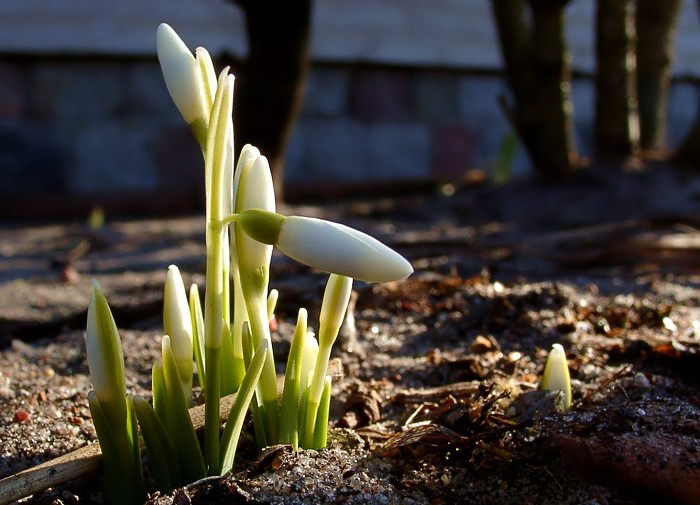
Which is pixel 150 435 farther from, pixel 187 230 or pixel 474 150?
pixel 474 150

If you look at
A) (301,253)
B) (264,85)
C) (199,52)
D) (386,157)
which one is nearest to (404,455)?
(301,253)

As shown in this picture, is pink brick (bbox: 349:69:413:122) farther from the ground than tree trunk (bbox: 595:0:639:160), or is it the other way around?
tree trunk (bbox: 595:0:639:160)

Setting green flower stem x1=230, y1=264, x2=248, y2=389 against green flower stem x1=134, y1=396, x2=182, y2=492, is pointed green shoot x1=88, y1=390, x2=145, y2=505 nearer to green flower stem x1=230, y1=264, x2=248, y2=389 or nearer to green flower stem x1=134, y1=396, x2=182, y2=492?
green flower stem x1=134, y1=396, x2=182, y2=492

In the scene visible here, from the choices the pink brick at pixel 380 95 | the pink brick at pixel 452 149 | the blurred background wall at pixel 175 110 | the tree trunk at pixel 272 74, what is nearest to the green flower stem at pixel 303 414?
the tree trunk at pixel 272 74

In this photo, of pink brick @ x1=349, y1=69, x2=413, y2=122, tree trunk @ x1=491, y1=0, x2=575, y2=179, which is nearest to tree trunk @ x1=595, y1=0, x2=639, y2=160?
tree trunk @ x1=491, y1=0, x2=575, y2=179

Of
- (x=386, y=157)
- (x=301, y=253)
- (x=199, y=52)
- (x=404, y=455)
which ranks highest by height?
(x=199, y=52)

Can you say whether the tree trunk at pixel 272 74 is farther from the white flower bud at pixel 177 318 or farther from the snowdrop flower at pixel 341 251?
the snowdrop flower at pixel 341 251

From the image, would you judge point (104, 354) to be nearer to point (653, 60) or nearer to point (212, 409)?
point (212, 409)

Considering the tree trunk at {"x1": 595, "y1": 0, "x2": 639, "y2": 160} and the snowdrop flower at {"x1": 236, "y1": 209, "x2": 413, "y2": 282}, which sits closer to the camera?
the snowdrop flower at {"x1": 236, "y1": 209, "x2": 413, "y2": 282}
